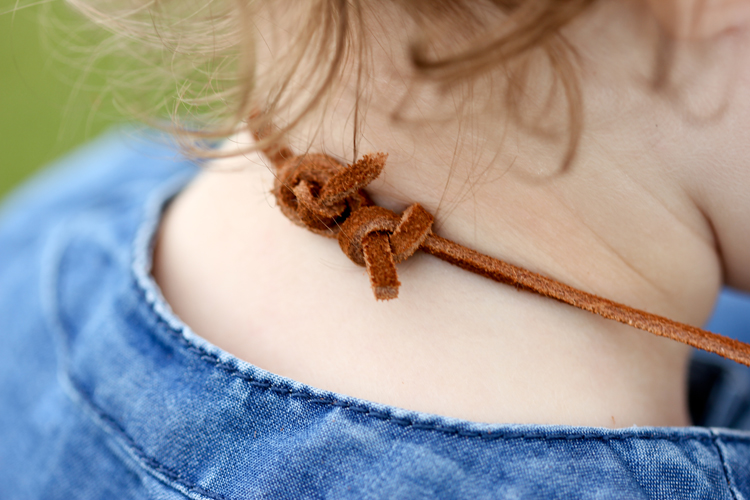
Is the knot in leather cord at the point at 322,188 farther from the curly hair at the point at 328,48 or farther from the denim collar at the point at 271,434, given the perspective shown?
the denim collar at the point at 271,434

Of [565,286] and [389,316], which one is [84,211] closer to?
[389,316]

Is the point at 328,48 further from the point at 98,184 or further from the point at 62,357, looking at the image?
the point at 98,184

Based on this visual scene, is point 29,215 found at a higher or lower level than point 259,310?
lower

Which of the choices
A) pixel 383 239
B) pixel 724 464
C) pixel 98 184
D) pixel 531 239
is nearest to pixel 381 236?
pixel 383 239

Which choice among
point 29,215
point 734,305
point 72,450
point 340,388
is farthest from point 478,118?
point 29,215

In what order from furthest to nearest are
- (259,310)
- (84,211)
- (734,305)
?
(734,305), (84,211), (259,310)

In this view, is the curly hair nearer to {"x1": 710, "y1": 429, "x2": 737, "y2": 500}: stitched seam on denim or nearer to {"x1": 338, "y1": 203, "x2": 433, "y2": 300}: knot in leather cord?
{"x1": 338, "y1": 203, "x2": 433, "y2": 300}: knot in leather cord
